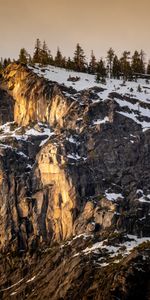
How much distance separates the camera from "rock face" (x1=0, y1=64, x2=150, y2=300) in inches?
7013

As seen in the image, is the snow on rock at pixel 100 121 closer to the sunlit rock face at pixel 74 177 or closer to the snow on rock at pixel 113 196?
the sunlit rock face at pixel 74 177

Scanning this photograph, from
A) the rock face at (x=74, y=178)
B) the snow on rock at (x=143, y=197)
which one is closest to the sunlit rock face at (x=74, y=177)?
the rock face at (x=74, y=178)

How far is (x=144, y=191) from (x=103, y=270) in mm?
23237

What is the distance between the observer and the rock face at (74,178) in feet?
584

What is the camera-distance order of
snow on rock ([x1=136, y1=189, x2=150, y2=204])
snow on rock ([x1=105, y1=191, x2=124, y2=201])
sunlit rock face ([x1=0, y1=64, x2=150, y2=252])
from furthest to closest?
1. snow on rock ([x1=105, y1=191, x2=124, y2=201])
2. sunlit rock face ([x1=0, y1=64, x2=150, y2=252])
3. snow on rock ([x1=136, y1=189, x2=150, y2=204])

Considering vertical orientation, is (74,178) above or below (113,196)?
above

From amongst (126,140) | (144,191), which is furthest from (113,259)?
(126,140)

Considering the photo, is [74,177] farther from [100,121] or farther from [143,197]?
[100,121]

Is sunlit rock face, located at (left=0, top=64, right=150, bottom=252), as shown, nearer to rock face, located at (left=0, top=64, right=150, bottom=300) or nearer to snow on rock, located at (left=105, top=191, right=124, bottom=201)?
rock face, located at (left=0, top=64, right=150, bottom=300)

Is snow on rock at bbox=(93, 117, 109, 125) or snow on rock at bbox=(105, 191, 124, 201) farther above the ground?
snow on rock at bbox=(93, 117, 109, 125)

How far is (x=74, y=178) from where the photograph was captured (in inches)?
7234

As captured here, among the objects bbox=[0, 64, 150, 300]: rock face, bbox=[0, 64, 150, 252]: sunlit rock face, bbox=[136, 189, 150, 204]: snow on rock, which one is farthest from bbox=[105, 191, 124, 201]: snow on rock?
bbox=[136, 189, 150, 204]: snow on rock

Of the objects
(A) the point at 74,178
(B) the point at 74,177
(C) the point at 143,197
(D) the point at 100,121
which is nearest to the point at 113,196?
(C) the point at 143,197

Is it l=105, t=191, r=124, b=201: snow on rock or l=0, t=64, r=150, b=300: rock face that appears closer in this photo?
l=0, t=64, r=150, b=300: rock face
